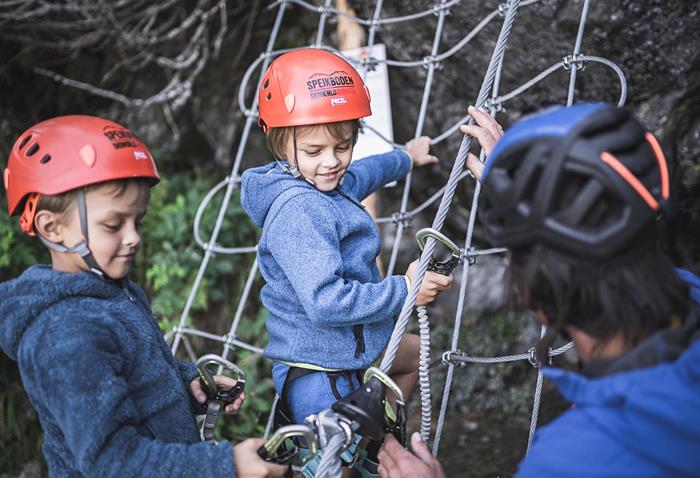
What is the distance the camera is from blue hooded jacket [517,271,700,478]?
40.9 inches

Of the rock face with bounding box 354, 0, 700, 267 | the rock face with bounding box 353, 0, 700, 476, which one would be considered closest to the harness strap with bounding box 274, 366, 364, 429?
the rock face with bounding box 353, 0, 700, 476

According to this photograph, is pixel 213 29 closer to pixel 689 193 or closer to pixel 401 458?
pixel 689 193

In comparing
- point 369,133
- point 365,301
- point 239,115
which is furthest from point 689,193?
point 239,115

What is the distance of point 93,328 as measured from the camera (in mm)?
1430

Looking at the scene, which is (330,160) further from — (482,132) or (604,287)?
(604,287)

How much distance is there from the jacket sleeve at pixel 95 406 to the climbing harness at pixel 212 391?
1.04 ft

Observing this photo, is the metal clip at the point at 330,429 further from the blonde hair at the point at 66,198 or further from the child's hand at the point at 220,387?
the blonde hair at the point at 66,198

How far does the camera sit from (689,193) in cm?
289

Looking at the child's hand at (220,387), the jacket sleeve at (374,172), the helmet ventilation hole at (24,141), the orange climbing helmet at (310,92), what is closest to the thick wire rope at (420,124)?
the jacket sleeve at (374,172)

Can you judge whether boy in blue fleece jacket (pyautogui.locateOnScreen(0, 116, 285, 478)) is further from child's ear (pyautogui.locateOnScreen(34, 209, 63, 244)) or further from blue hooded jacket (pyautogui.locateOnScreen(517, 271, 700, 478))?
blue hooded jacket (pyautogui.locateOnScreen(517, 271, 700, 478))

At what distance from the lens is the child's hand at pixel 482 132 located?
182 centimetres

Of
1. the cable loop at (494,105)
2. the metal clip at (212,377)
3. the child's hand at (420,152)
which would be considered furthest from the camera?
the child's hand at (420,152)

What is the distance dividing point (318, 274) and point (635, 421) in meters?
0.89

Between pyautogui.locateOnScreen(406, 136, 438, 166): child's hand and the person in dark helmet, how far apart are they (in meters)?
1.41
